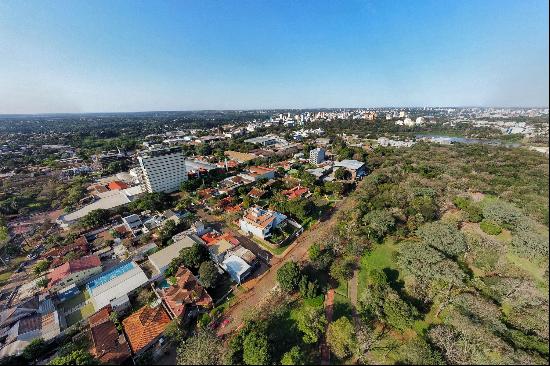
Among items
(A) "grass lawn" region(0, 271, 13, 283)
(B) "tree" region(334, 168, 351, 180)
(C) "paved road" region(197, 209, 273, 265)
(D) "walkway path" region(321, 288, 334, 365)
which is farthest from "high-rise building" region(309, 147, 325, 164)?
(A) "grass lawn" region(0, 271, 13, 283)

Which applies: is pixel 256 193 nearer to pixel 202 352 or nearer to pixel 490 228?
pixel 202 352

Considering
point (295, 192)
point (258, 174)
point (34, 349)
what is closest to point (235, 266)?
point (34, 349)

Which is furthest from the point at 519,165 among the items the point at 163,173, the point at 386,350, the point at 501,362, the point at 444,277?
the point at 163,173

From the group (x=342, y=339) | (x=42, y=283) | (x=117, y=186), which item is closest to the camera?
(x=342, y=339)

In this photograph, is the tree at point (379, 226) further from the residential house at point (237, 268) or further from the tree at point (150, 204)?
the tree at point (150, 204)

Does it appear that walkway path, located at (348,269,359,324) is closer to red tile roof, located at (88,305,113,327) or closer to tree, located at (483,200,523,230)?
tree, located at (483,200,523,230)

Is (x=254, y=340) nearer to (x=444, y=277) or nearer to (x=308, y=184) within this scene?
(x=444, y=277)
